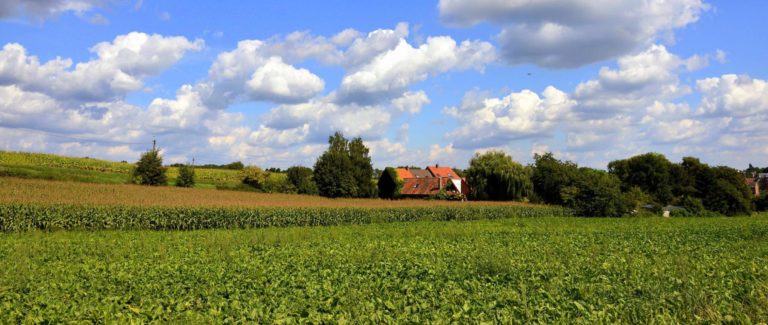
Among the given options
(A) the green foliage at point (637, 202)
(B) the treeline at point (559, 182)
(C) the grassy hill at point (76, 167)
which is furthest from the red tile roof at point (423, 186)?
(A) the green foliage at point (637, 202)

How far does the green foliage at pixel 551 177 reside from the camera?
70.0m

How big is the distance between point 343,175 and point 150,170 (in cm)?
2713

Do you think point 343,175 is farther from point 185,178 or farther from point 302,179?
point 185,178

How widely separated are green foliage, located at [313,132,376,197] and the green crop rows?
27332mm

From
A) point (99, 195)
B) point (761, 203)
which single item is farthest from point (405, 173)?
point (99, 195)

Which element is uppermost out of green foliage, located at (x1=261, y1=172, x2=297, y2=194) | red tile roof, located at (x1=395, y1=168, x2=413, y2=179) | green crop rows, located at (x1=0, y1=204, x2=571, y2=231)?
red tile roof, located at (x1=395, y1=168, x2=413, y2=179)

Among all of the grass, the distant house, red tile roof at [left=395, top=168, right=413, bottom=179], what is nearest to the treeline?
the distant house

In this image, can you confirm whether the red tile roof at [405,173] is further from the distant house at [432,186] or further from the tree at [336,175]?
the tree at [336,175]

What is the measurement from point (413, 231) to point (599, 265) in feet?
54.5

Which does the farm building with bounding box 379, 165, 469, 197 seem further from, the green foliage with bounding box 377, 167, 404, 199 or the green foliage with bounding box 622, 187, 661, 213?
the green foliage with bounding box 622, 187, 661, 213

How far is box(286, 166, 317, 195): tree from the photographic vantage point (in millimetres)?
73188

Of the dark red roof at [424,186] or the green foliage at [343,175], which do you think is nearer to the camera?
the green foliage at [343,175]

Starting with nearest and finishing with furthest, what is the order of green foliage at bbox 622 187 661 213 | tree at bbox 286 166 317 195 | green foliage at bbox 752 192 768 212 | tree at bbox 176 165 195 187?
green foliage at bbox 622 187 661 213 < tree at bbox 176 165 195 187 < tree at bbox 286 166 317 195 < green foliage at bbox 752 192 768 212

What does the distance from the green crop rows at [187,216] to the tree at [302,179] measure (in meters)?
27.8
